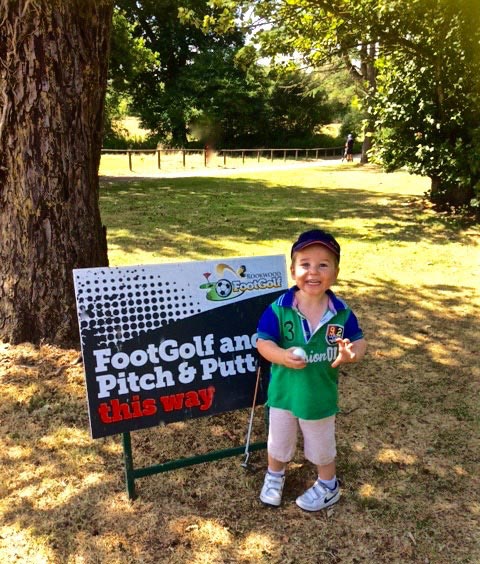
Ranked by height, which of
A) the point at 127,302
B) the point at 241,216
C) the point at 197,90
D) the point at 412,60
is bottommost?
the point at 241,216

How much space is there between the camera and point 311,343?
2395 millimetres

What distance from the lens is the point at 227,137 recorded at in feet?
137

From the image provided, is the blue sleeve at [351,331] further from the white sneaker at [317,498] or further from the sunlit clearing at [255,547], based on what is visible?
the sunlit clearing at [255,547]

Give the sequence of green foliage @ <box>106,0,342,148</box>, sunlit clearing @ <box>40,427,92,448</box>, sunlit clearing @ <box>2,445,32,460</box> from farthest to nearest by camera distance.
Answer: green foliage @ <box>106,0,342,148</box>, sunlit clearing @ <box>40,427,92,448</box>, sunlit clearing @ <box>2,445,32,460</box>

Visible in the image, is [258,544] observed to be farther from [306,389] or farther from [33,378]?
[33,378]

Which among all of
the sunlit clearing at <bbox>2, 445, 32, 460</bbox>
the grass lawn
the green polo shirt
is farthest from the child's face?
the sunlit clearing at <bbox>2, 445, 32, 460</bbox>

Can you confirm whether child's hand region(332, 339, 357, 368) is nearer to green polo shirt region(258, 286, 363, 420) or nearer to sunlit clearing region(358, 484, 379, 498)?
green polo shirt region(258, 286, 363, 420)

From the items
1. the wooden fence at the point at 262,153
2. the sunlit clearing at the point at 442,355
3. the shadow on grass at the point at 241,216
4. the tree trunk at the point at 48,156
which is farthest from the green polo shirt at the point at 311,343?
the wooden fence at the point at 262,153

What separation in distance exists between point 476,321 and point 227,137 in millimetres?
38753

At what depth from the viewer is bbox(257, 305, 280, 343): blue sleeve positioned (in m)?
2.42

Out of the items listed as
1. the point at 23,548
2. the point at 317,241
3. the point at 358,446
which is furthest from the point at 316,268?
the point at 23,548

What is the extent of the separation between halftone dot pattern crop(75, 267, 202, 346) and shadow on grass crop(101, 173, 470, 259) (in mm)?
4813

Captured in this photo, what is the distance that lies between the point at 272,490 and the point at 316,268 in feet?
3.95

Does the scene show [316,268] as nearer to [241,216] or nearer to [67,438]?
[67,438]
